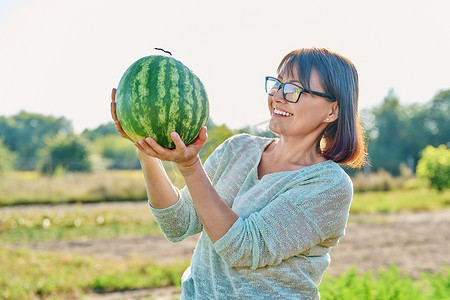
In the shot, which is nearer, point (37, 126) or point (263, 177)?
point (263, 177)

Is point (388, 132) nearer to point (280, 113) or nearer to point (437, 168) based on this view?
point (437, 168)

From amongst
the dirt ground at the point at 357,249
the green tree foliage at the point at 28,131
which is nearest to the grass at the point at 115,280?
the dirt ground at the point at 357,249

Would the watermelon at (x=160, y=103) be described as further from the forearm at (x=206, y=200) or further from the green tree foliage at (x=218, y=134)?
the green tree foliage at (x=218, y=134)

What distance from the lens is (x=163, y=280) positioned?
6.09 m

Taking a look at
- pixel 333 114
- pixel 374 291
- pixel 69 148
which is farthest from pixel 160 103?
pixel 69 148

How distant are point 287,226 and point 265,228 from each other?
3.1 inches

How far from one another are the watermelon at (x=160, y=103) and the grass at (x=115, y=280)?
2881 mm

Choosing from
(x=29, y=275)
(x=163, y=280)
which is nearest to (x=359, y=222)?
(x=163, y=280)

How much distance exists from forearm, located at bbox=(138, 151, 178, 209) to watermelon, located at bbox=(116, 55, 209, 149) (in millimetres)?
189

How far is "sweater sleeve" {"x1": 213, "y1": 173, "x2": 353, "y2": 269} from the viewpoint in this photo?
61.7 inches

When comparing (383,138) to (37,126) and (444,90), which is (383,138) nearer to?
(444,90)

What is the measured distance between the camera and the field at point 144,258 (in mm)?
5023

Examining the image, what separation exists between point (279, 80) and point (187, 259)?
5855mm

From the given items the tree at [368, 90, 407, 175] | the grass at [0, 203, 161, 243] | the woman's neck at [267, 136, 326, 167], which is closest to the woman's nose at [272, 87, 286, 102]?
the woman's neck at [267, 136, 326, 167]
